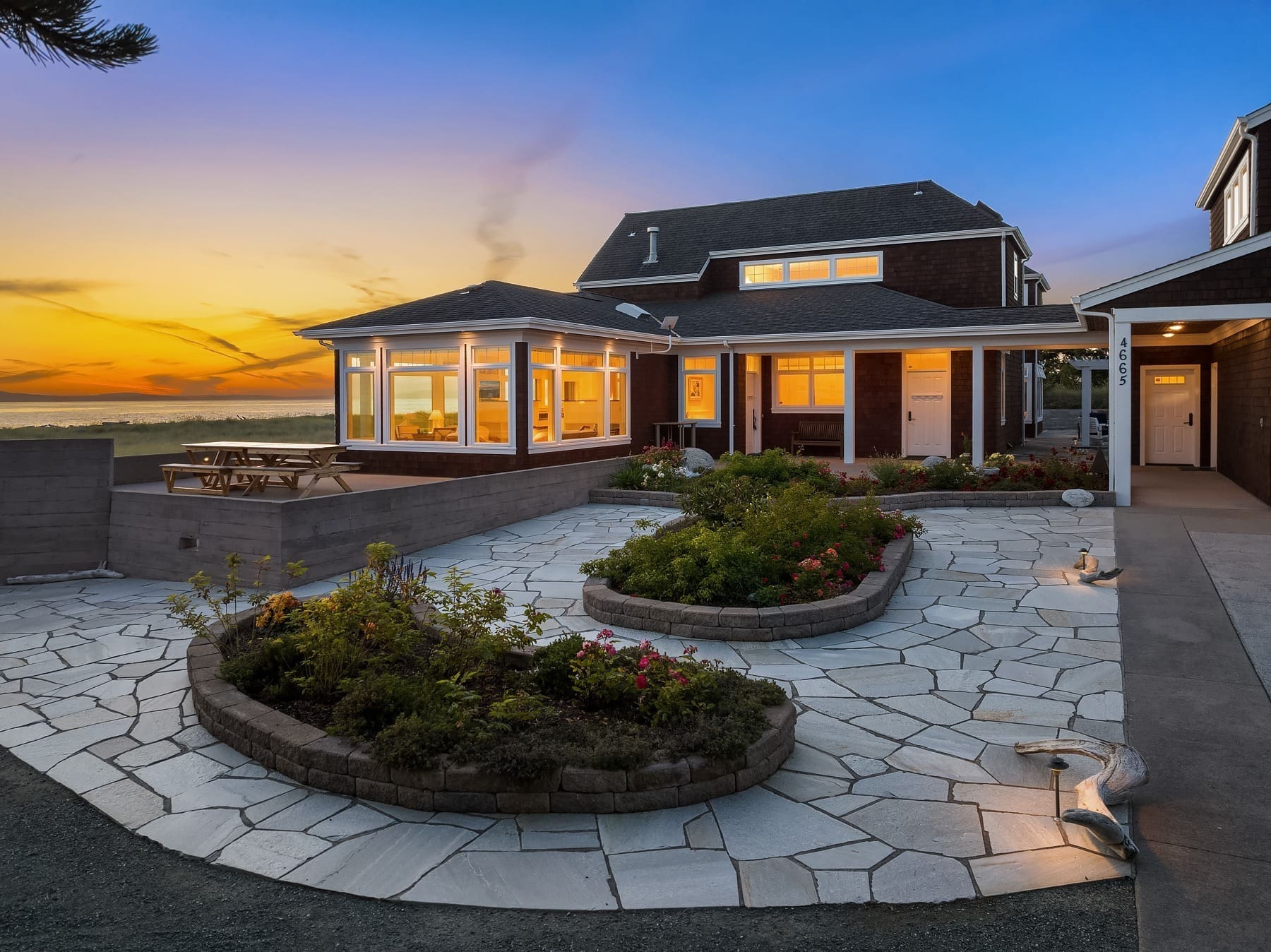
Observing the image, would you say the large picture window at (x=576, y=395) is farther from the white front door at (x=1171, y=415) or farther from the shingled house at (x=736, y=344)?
the white front door at (x=1171, y=415)

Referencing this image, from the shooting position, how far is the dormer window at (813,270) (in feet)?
73.0

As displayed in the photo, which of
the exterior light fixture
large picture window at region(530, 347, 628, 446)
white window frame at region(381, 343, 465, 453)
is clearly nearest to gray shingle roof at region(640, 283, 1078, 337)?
large picture window at region(530, 347, 628, 446)

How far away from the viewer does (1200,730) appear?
15.1 ft

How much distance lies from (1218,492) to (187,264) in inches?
849

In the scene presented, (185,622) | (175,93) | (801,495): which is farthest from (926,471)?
(175,93)

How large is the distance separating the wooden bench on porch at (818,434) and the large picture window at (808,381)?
1.46 feet

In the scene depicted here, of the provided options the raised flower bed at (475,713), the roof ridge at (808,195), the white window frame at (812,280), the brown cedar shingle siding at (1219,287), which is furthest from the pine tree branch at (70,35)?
the roof ridge at (808,195)

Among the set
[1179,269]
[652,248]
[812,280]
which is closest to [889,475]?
[1179,269]

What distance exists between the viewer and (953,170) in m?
31.6

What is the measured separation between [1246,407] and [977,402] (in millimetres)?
4464

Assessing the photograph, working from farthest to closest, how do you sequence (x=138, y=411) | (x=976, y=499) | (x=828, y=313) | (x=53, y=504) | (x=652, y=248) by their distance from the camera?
(x=138, y=411) < (x=652, y=248) < (x=828, y=313) < (x=976, y=499) < (x=53, y=504)

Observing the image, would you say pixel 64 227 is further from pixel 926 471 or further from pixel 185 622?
pixel 926 471

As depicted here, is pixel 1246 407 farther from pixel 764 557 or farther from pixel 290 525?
pixel 290 525

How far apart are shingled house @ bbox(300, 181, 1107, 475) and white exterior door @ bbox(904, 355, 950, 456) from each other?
0.04m
